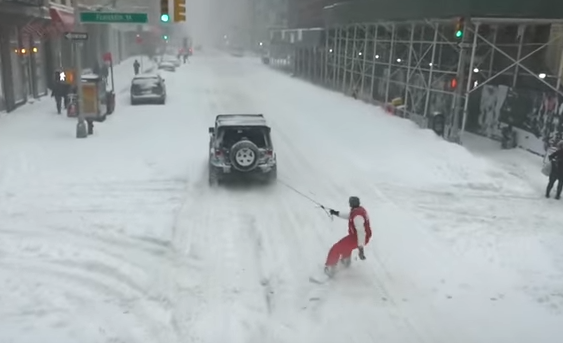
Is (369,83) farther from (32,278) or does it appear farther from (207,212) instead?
(32,278)

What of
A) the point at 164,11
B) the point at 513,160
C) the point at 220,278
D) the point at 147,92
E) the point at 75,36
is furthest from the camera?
the point at 147,92

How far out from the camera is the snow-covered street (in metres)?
6.88

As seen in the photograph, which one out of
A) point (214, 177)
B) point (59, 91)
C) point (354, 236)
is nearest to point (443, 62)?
point (214, 177)

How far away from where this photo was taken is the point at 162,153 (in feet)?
51.9

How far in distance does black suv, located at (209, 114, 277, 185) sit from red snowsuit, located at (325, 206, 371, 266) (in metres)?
4.26

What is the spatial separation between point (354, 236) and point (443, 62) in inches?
720

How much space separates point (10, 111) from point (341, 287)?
19.9m

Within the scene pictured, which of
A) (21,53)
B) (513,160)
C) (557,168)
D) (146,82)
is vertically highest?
(21,53)

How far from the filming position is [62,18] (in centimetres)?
2756

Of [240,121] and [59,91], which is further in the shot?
[59,91]

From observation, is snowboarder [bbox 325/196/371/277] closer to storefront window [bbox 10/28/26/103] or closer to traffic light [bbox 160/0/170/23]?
traffic light [bbox 160/0/170/23]

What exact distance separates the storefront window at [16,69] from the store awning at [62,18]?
3000 mm

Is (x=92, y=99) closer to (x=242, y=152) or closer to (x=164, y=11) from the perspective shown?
(x=164, y=11)

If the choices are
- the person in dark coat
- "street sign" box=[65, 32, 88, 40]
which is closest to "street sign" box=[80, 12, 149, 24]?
"street sign" box=[65, 32, 88, 40]
